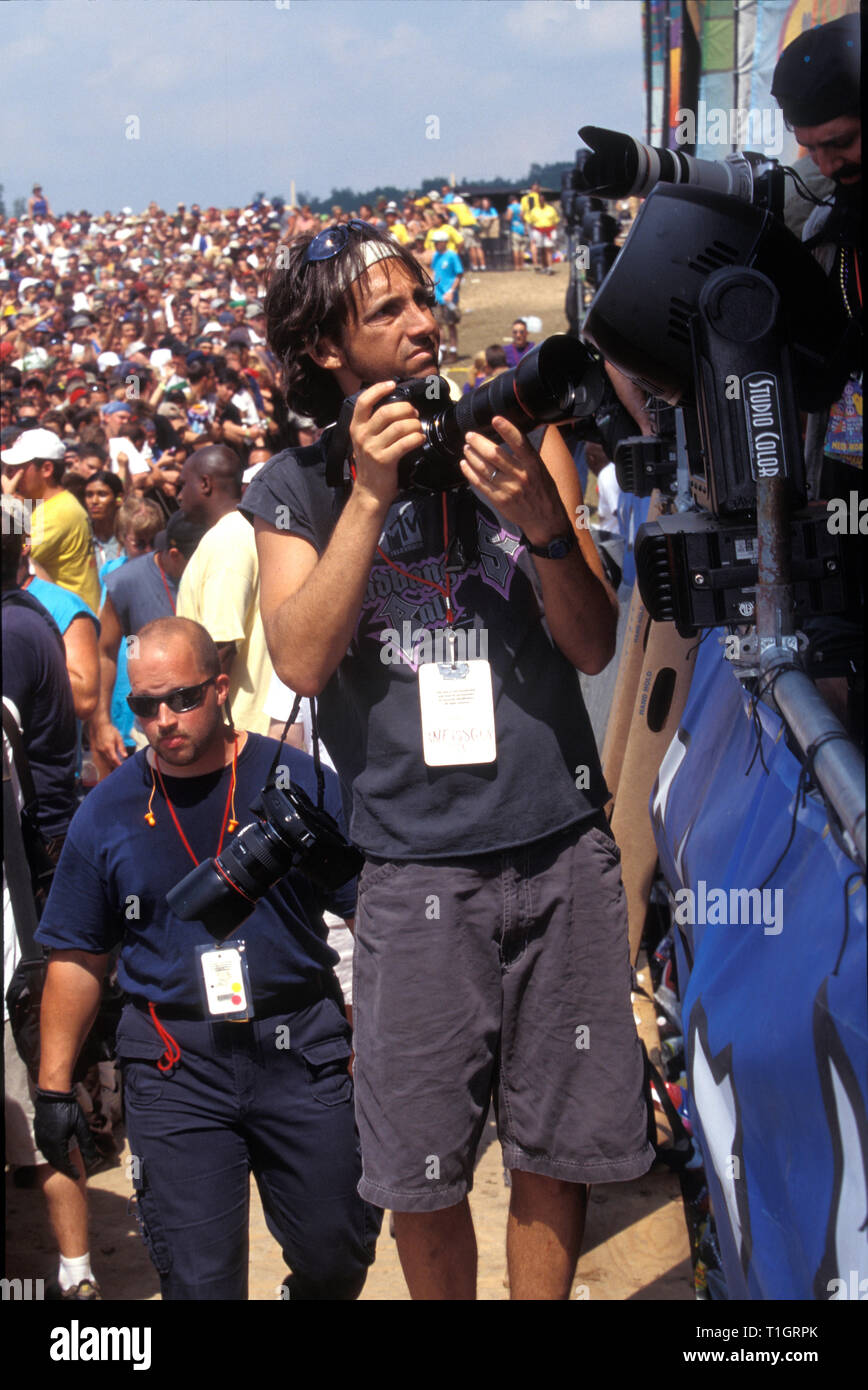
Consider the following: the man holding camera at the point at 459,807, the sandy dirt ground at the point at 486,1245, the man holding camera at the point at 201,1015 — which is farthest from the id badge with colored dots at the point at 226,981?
the sandy dirt ground at the point at 486,1245

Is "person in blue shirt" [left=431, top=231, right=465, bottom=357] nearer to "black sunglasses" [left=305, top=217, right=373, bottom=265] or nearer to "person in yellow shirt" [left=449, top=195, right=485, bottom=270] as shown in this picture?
"person in yellow shirt" [left=449, top=195, right=485, bottom=270]

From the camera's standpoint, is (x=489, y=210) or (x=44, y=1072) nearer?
(x=44, y=1072)

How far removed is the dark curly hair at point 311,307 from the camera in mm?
2271

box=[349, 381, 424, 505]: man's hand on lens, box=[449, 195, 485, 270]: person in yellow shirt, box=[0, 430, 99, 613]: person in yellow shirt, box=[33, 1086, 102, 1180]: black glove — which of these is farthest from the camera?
box=[449, 195, 485, 270]: person in yellow shirt

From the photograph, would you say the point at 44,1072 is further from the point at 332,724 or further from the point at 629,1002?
the point at 629,1002

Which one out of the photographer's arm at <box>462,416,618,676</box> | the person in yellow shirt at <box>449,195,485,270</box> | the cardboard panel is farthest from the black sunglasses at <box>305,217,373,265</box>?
the person in yellow shirt at <box>449,195,485,270</box>

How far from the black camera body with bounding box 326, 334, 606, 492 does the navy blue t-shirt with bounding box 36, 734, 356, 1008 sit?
108 cm

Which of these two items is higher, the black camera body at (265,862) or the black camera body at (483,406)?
the black camera body at (483,406)

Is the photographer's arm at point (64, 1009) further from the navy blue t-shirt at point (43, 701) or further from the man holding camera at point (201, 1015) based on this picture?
the navy blue t-shirt at point (43, 701)

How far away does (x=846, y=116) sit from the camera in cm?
217

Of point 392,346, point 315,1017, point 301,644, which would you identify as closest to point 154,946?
point 315,1017

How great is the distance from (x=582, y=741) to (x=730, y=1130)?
65 cm

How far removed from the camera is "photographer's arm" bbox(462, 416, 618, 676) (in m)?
2.03

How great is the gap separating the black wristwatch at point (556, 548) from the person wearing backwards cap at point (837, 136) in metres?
0.53
